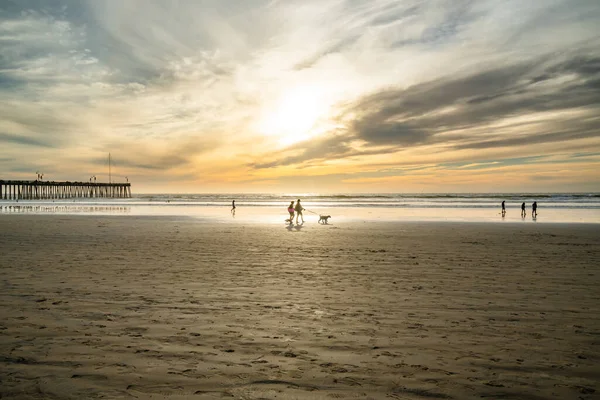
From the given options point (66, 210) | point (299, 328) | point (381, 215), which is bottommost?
point (299, 328)

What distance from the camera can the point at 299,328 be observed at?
6043 mm

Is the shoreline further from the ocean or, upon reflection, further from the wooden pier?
the wooden pier

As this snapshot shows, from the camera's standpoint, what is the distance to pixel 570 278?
986 centimetres

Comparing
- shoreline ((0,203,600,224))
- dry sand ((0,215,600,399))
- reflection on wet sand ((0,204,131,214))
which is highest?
reflection on wet sand ((0,204,131,214))

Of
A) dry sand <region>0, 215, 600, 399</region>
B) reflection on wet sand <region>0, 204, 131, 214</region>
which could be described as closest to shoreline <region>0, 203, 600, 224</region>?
reflection on wet sand <region>0, 204, 131, 214</region>

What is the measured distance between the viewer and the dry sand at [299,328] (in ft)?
13.8

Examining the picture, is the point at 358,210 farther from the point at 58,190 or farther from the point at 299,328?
the point at 58,190

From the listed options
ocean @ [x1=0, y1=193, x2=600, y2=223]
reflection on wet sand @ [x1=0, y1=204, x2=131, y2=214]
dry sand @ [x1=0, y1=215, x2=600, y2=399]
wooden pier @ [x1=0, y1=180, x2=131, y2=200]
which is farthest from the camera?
wooden pier @ [x1=0, y1=180, x2=131, y2=200]

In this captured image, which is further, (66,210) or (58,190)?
(58,190)

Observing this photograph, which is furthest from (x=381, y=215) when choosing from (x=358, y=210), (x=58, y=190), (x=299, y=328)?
(x=58, y=190)

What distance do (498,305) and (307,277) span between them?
457cm

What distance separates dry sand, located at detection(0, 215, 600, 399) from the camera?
13.8 ft

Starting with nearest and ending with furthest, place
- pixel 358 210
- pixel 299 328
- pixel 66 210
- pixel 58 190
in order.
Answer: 1. pixel 299 328
2. pixel 66 210
3. pixel 358 210
4. pixel 58 190

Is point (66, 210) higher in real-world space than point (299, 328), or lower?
higher
